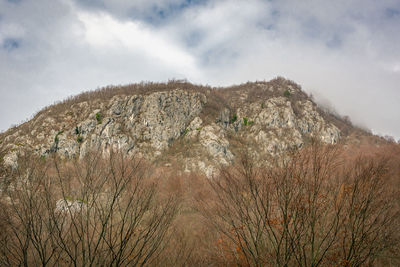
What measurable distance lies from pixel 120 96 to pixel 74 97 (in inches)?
1251

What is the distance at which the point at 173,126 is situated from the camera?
297 feet

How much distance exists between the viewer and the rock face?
7950 centimetres

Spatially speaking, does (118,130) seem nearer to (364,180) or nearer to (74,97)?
(74,97)

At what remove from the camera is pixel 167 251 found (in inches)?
367

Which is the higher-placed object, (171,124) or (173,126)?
(171,124)

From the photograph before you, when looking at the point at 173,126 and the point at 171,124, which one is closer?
the point at 173,126

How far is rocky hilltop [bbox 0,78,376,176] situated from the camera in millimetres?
79500

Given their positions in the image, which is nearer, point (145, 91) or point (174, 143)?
point (174, 143)

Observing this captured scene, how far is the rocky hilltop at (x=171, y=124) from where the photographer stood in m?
79.5

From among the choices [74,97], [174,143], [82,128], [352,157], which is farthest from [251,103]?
[352,157]

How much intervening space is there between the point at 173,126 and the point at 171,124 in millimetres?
1264

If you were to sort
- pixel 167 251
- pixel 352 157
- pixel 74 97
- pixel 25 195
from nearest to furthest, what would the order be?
pixel 25 195
pixel 352 157
pixel 167 251
pixel 74 97

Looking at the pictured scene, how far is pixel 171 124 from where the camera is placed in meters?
90.9

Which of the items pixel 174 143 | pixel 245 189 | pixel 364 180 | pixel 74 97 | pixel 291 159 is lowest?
pixel 245 189
